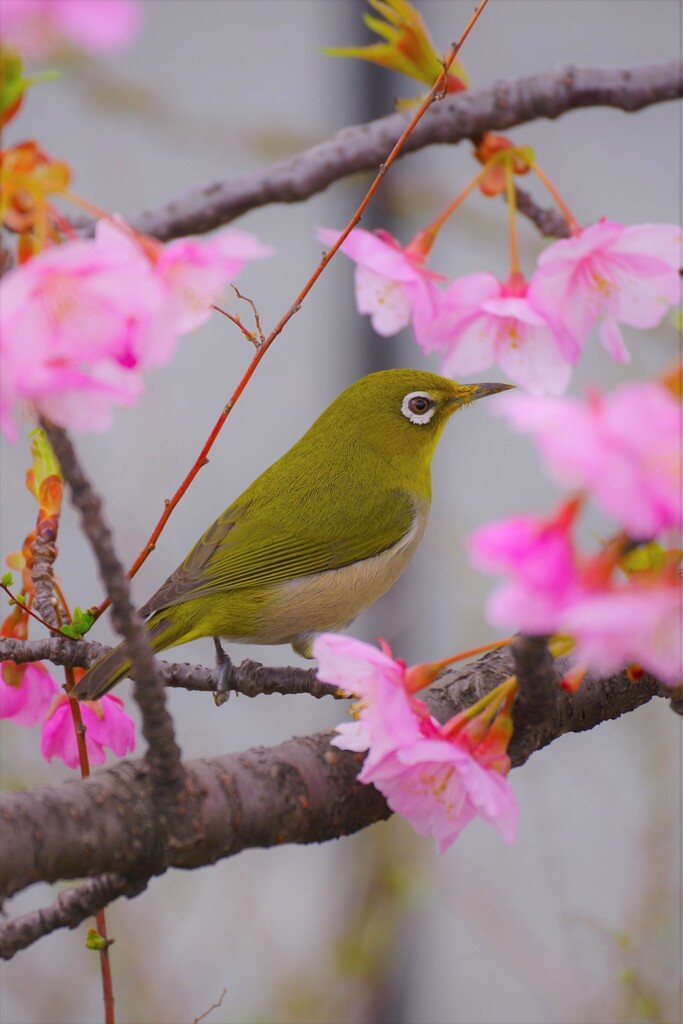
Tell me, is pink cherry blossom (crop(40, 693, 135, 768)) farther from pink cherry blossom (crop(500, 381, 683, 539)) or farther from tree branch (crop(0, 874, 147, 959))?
pink cherry blossom (crop(500, 381, 683, 539))

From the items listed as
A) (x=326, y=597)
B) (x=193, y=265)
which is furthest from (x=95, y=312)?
(x=326, y=597)

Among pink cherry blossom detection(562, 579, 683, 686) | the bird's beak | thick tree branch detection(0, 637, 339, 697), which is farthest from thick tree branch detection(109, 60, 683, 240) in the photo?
pink cherry blossom detection(562, 579, 683, 686)

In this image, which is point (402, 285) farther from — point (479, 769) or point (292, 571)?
point (292, 571)

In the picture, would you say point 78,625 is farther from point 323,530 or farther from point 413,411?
point 413,411

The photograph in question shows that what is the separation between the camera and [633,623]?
58 cm

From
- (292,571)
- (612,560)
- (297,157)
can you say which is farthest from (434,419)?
(612,560)

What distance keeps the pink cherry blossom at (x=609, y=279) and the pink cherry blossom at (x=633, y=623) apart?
0.59 m

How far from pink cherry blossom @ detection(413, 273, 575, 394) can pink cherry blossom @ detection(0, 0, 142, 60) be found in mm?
635

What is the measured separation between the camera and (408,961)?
15.4ft

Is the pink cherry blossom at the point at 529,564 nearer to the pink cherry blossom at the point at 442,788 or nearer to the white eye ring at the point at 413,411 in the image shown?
the pink cherry blossom at the point at 442,788

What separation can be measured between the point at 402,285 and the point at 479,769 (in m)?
0.66

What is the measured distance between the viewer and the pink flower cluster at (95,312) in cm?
68

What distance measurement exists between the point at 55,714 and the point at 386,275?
0.66 metres

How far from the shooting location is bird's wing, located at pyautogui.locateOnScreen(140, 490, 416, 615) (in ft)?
6.41
